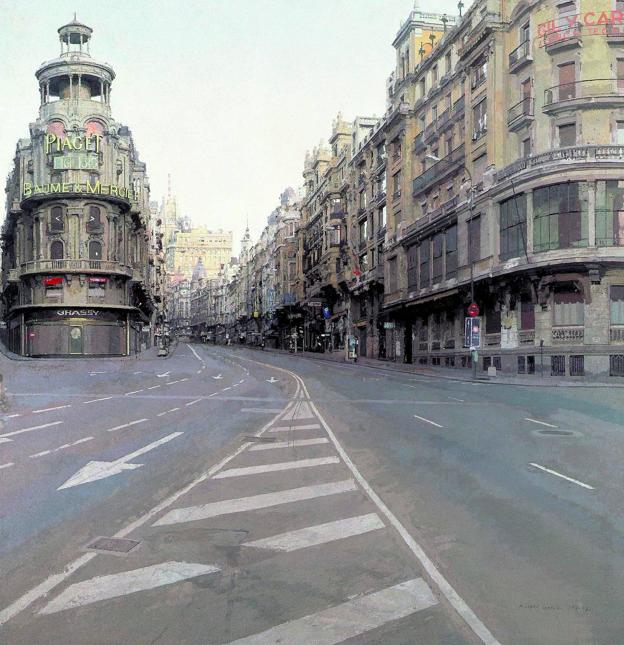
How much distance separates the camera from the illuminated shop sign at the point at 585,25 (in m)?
37.2

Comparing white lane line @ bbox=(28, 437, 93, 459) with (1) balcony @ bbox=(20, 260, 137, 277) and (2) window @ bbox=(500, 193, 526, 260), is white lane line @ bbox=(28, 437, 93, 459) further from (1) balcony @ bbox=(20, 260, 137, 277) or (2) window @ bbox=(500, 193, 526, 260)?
(1) balcony @ bbox=(20, 260, 137, 277)

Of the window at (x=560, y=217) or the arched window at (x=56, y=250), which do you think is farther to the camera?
the arched window at (x=56, y=250)

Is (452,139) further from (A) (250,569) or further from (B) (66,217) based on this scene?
(A) (250,569)

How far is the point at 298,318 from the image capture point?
4291 inches

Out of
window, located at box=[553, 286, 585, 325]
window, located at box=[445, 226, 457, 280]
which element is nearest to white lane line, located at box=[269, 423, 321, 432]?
window, located at box=[553, 286, 585, 325]

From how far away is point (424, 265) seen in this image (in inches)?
2160

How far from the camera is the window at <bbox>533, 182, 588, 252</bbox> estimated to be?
3612 centimetres

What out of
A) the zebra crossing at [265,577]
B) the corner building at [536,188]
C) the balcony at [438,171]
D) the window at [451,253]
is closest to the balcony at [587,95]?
the corner building at [536,188]

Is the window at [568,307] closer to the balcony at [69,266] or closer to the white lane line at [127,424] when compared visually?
the white lane line at [127,424]

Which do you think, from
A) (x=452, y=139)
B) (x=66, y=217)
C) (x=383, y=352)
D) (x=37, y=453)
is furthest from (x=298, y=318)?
(x=37, y=453)

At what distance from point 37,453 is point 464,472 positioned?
7.58 metres

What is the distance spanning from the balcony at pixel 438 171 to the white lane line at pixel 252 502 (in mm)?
38429

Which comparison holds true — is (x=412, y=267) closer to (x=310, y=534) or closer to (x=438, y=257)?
(x=438, y=257)

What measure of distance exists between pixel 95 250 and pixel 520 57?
42.5 meters
